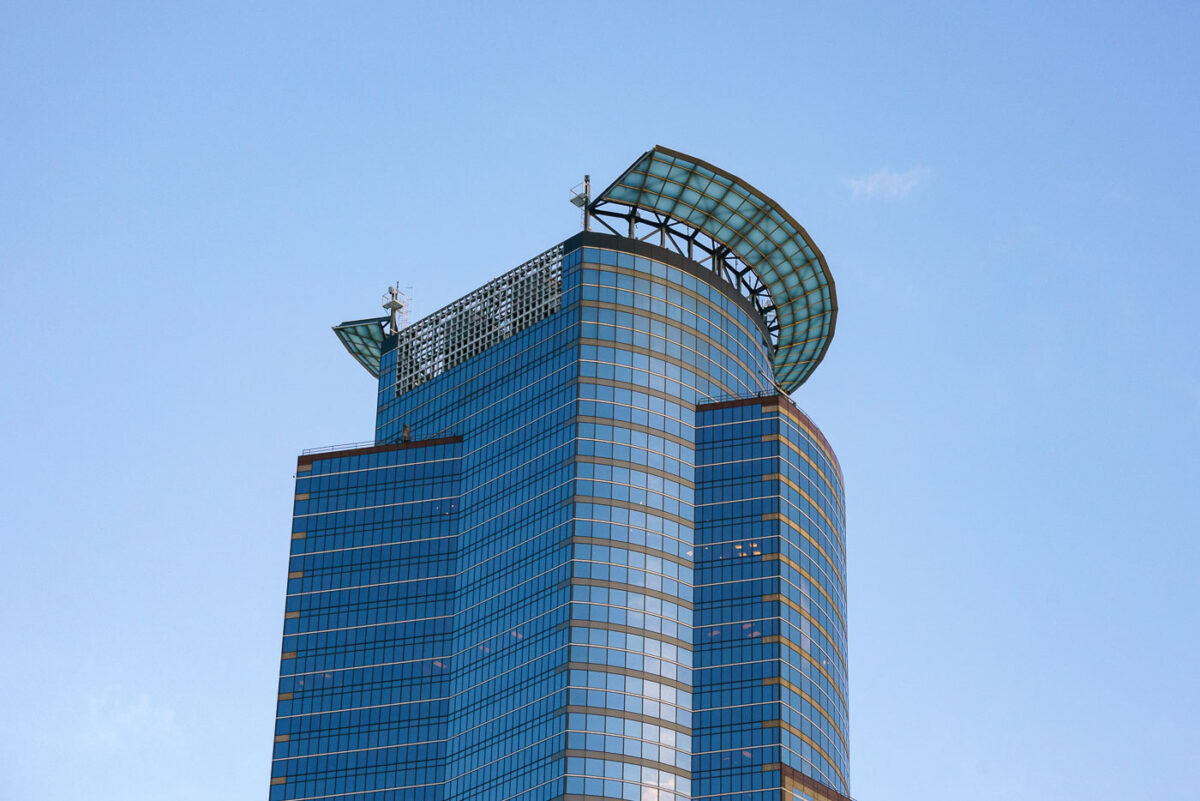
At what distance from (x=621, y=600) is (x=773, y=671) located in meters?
16.9

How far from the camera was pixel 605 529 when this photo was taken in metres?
199

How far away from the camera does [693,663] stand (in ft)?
648

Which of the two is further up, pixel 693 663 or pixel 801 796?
pixel 693 663

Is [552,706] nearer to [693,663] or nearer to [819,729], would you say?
[693,663]

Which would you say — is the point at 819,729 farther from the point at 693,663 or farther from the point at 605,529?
the point at 605,529

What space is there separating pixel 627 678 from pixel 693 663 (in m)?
8.39

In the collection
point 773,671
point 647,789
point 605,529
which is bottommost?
point 647,789

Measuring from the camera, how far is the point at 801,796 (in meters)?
191

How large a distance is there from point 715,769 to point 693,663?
11.3 metres

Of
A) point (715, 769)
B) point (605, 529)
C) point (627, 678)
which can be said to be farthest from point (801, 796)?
point (605, 529)

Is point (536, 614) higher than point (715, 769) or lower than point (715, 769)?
higher

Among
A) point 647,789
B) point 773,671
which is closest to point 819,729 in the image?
point 773,671

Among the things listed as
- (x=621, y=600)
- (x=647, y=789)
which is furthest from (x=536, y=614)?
(x=647, y=789)

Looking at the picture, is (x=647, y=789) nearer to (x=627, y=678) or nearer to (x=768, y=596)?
(x=627, y=678)
